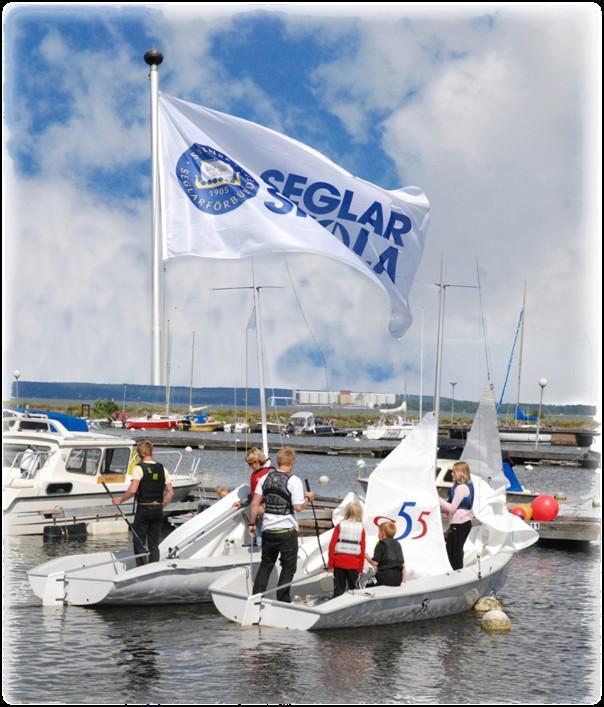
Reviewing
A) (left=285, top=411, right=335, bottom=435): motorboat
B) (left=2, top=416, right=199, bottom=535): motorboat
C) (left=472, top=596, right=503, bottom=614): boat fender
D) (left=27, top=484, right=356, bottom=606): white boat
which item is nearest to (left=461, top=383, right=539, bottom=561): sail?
(left=472, top=596, right=503, bottom=614): boat fender

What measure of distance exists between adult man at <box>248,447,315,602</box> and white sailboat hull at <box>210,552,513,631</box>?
1.25 ft

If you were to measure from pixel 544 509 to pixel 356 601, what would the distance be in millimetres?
12470

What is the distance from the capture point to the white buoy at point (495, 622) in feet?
45.7

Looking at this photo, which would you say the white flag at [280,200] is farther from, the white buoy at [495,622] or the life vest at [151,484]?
the white buoy at [495,622]

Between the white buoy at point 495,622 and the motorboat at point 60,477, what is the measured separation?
436 inches

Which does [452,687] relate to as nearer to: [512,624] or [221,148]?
[512,624]

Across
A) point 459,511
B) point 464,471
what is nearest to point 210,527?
point 459,511

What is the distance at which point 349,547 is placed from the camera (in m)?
13.5

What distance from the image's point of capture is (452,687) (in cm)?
1103

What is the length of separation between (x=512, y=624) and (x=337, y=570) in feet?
9.26

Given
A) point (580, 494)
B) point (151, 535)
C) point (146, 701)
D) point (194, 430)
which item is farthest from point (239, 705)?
point (194, 430)

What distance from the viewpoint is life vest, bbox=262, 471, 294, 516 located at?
520 inches

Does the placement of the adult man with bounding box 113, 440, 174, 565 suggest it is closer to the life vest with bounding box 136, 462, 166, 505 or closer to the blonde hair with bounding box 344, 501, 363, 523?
the life vest with bounding box 136, 462, 166, 505

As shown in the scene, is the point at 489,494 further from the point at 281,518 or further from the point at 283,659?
the point at 283,659
